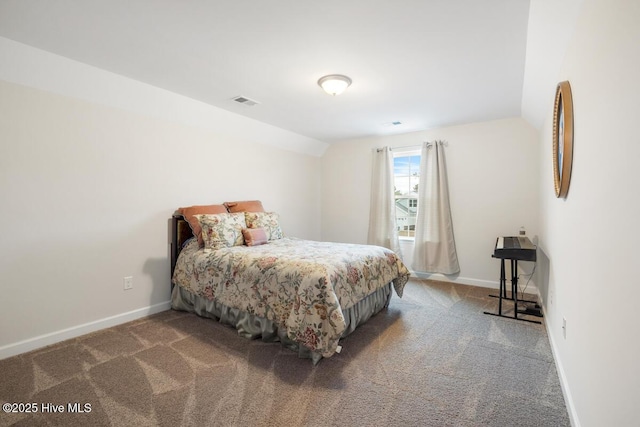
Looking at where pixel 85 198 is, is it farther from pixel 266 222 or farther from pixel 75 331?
pixel 266 222

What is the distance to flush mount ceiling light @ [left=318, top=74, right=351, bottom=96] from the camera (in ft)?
8.71

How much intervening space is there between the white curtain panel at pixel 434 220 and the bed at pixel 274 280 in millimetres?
1334

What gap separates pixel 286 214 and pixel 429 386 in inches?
136

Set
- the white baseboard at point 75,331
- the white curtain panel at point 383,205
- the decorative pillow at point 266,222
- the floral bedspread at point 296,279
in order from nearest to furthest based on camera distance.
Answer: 1. the floral bedspread at point 296,279
2. the white baseboard at point 75,331
3. the decorative pillow at point 266,222
4. the white curtain panel at point 383,205

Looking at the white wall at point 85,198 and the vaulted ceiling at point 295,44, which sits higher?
the vaulted ceiling at point 295,44

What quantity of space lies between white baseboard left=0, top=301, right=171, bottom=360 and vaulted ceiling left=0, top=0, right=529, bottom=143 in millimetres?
2243

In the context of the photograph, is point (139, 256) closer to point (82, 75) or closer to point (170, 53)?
point (82, 75)

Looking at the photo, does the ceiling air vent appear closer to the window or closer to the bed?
the bed

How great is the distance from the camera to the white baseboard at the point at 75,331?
227cm

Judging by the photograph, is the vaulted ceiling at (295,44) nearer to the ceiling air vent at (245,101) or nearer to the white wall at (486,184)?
the ceiling air vent at (245,101)

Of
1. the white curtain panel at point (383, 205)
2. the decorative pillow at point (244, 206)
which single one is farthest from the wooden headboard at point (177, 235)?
the white curtain panel at point (383, 205)

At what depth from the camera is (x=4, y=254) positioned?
224cm

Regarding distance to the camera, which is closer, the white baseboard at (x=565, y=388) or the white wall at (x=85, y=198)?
the white baseboard at (x=565, y=388)

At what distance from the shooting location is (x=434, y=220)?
4375mm
